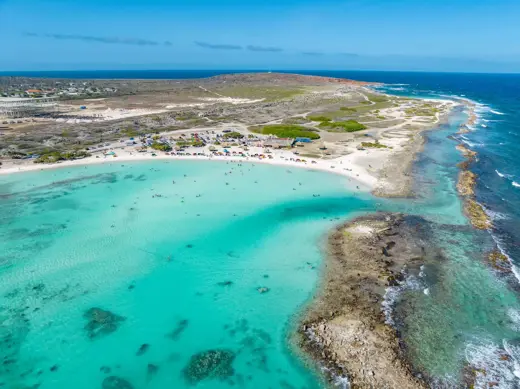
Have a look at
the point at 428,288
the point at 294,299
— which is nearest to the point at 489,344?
the point at 428,288

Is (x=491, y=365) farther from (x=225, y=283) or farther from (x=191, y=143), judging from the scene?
(x=191, y=143)

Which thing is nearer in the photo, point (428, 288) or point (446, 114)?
point (428, 288)

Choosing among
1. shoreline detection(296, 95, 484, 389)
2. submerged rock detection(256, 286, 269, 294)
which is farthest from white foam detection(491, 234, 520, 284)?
submerged rock detection(256, 286, 269, 294)

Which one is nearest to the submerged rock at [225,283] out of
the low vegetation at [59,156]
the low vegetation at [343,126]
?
the low vegetation at [59,156]

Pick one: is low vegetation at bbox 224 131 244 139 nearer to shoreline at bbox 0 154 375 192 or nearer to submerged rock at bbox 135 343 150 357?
shoreline at bbox 0 154 375 192

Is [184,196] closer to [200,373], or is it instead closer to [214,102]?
[200,373]

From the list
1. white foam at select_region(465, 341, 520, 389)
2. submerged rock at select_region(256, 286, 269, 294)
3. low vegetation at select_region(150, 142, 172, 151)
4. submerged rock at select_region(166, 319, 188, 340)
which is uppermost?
Answer: low vegetation at select_region(150, 142, 172, 151)
